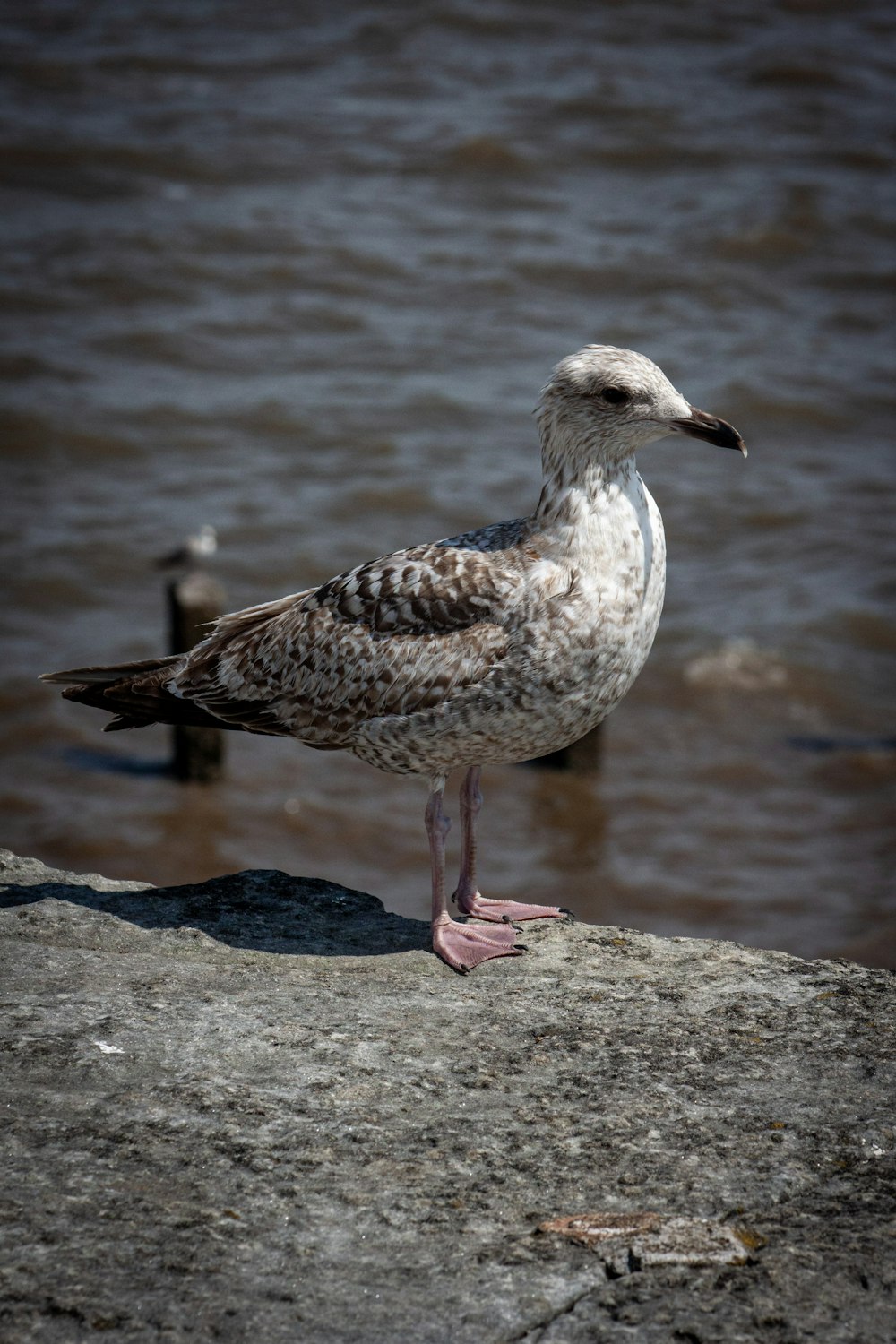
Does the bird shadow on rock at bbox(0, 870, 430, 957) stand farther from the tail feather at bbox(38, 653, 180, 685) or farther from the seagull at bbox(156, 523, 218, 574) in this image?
the seagull at bbox(156, 523, 218, 574)

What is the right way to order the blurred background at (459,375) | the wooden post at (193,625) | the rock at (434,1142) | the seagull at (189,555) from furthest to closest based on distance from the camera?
the seagull at (189,555), the blurred background at (459,375), the wooden post at (193,625), the rock at (434,1142)

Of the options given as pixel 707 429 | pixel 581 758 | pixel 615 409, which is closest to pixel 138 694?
pixel 615 409

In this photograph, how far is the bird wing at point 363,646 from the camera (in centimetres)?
479

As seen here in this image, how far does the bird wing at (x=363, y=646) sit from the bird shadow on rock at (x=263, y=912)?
531 mm

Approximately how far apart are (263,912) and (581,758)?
6630 millimetres

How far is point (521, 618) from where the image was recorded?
185 inches

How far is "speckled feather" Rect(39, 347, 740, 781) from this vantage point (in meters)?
4.69

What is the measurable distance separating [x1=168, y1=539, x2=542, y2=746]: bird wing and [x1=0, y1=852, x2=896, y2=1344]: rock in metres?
0.82

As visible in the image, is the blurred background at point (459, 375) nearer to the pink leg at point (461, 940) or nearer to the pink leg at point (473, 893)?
the pink leg at point (473, 893)

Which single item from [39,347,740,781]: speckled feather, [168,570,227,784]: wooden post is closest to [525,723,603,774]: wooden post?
[168,570,227,784]: wooden post

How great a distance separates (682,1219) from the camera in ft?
10.6

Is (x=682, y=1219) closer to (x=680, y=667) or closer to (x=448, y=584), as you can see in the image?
(x=448, y=584)

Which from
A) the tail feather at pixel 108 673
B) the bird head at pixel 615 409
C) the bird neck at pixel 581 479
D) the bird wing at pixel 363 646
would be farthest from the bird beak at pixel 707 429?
the tail feather at pixel 108 673

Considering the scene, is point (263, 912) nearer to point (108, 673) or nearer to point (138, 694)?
point (138, 694)
